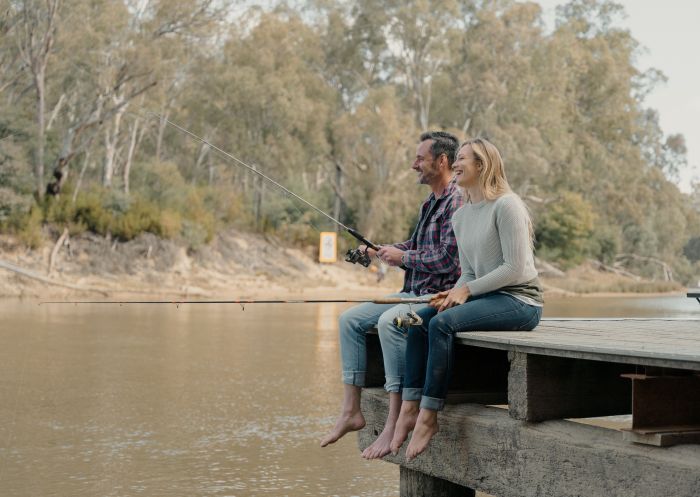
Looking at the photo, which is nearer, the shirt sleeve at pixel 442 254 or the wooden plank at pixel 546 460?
the wooden plank at pixel 546 460

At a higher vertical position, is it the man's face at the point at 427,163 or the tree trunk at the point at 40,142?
the tree trunk at the point at 40,142

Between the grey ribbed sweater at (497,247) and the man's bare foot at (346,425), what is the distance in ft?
2.57

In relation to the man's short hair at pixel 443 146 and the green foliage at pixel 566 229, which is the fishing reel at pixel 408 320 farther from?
the green foliage at pixel 566 229

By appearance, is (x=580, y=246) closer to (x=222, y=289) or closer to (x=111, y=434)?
(x=222, y=289)

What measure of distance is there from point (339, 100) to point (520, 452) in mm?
40530

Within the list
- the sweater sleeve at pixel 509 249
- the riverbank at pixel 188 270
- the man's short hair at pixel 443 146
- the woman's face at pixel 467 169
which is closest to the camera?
the sweater sleeve at pixel 509 249

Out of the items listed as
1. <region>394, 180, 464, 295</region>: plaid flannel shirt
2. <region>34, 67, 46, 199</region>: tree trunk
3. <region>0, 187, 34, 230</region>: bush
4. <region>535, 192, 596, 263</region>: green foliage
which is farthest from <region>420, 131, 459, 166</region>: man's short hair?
<region>535, 192, 596, 263</region>: green foliage

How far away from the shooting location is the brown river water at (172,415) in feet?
20.7

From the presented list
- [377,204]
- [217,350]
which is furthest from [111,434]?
[377,204]

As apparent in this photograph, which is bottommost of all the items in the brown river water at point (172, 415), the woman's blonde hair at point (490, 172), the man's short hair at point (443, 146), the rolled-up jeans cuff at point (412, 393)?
the brown river water at point (172, 415)

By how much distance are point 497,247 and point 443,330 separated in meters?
0.43

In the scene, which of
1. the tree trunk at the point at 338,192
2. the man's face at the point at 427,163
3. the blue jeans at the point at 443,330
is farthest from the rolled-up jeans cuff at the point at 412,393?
the tree trunk at the point at 338,192

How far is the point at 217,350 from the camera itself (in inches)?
551

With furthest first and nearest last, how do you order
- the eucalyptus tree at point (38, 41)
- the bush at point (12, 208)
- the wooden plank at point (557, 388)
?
the eucalyptus tree at point (38, 41) → the bush at point (12, 208) → the wooden plank at point (557, 388)
